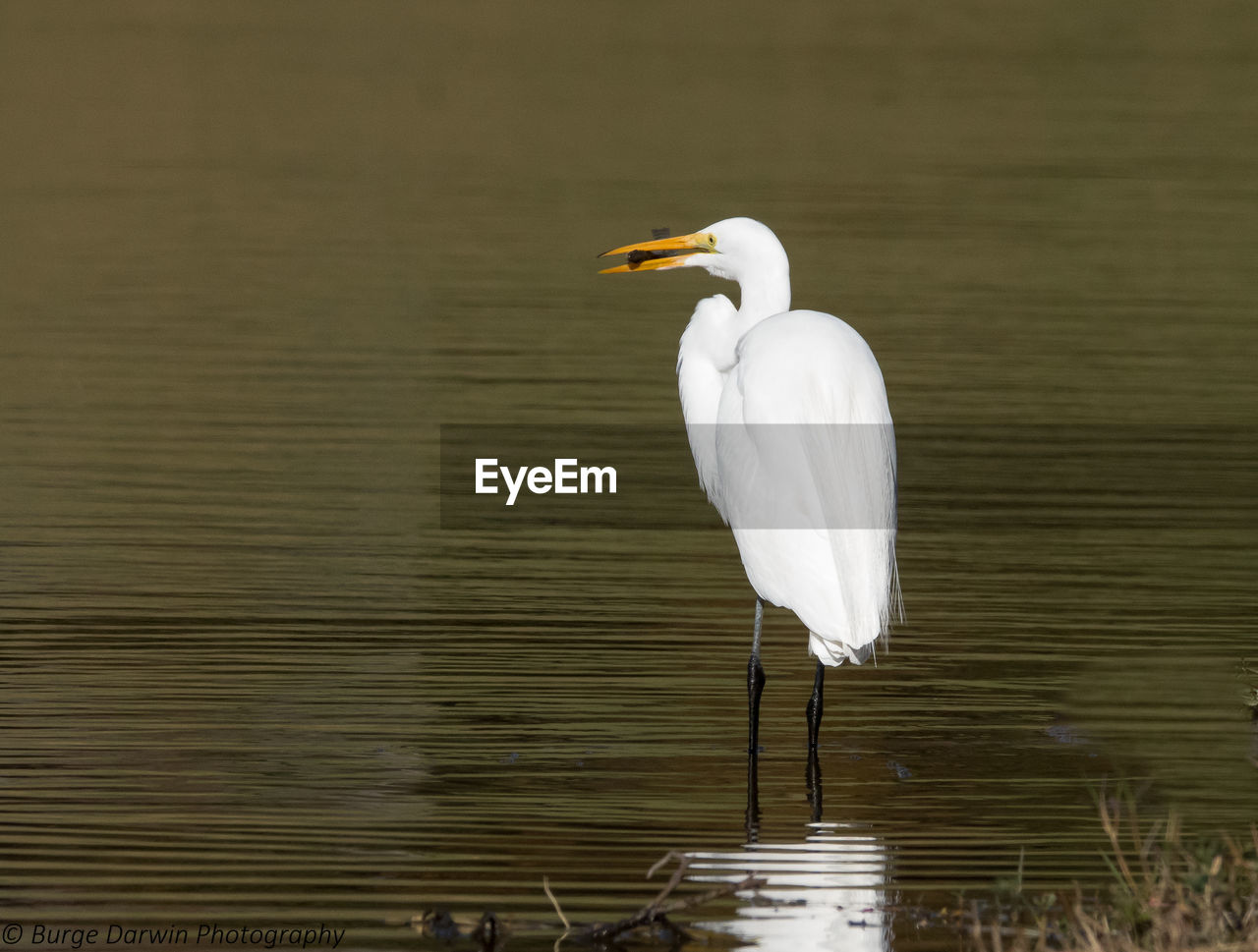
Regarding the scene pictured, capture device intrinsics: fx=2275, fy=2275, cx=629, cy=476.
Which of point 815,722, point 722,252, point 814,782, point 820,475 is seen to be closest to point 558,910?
point 814,782

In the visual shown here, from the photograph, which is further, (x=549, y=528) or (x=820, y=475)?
(x=549, y=528)

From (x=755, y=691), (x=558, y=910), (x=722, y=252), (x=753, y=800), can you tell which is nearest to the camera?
(x=558, y=910)

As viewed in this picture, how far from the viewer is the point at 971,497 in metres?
13.2

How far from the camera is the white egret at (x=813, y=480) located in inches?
309

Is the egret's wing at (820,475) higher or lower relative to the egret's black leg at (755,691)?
higher

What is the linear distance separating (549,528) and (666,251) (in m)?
3.40

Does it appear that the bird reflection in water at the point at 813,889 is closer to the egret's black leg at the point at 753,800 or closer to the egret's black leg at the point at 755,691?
the egret's black leg at the point at 753,800

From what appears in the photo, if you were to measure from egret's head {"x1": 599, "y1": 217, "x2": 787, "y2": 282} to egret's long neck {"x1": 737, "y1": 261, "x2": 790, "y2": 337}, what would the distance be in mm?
16

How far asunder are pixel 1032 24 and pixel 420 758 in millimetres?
40959

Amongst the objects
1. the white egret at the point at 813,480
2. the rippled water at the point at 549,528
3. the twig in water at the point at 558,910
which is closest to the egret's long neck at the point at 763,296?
the white egret at the point at 813,480

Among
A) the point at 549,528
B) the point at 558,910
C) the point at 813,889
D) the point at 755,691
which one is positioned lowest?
the point at 813,889

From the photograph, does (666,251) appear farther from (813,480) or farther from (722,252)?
(813,480)

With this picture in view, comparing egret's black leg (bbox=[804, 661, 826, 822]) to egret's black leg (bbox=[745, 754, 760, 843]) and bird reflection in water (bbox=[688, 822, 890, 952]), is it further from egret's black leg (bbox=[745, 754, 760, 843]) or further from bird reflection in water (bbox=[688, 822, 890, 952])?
bird reflection in water (bbox=[688, 822, 890, 952])

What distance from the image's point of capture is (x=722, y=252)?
9.12m
